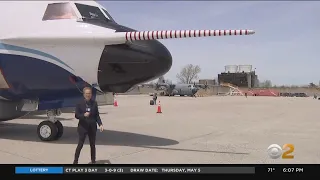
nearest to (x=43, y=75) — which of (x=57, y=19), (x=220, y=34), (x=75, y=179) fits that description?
(x=57, y=19)

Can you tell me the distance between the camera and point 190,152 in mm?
7535

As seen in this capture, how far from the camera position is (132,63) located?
7238 mm

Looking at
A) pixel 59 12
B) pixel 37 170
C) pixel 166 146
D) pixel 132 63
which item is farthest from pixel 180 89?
pixel 37 170

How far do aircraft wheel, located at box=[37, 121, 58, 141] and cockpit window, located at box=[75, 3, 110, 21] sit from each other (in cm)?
309

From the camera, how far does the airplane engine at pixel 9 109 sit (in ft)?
29.9

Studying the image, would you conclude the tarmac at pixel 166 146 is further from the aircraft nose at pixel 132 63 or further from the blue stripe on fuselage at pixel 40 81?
the aircraft nose at pixel 132 63

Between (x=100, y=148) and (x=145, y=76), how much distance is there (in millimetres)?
2137

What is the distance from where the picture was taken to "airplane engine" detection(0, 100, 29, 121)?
912cm

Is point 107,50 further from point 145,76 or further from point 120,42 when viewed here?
point 145,76

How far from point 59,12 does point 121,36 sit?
2.07 meters

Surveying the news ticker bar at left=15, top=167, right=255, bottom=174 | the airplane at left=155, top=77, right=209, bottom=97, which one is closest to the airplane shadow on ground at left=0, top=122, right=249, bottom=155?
the news ticker bar at left=15, top=167, right=255, bottom=174

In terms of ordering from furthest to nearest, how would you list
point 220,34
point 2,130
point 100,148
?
point 2,130 → point 100,148 → point 220,34

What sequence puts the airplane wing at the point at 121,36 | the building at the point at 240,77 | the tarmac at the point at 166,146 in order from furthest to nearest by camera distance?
the building at the point at 240,77 → the tarmac at the point at 166,146 → the airplane wing at the point at 121,36

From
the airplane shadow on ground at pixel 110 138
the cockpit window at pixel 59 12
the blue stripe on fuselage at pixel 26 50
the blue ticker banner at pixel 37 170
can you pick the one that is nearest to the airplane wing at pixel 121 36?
the blue stripe on fuselage at pixel 26 50
